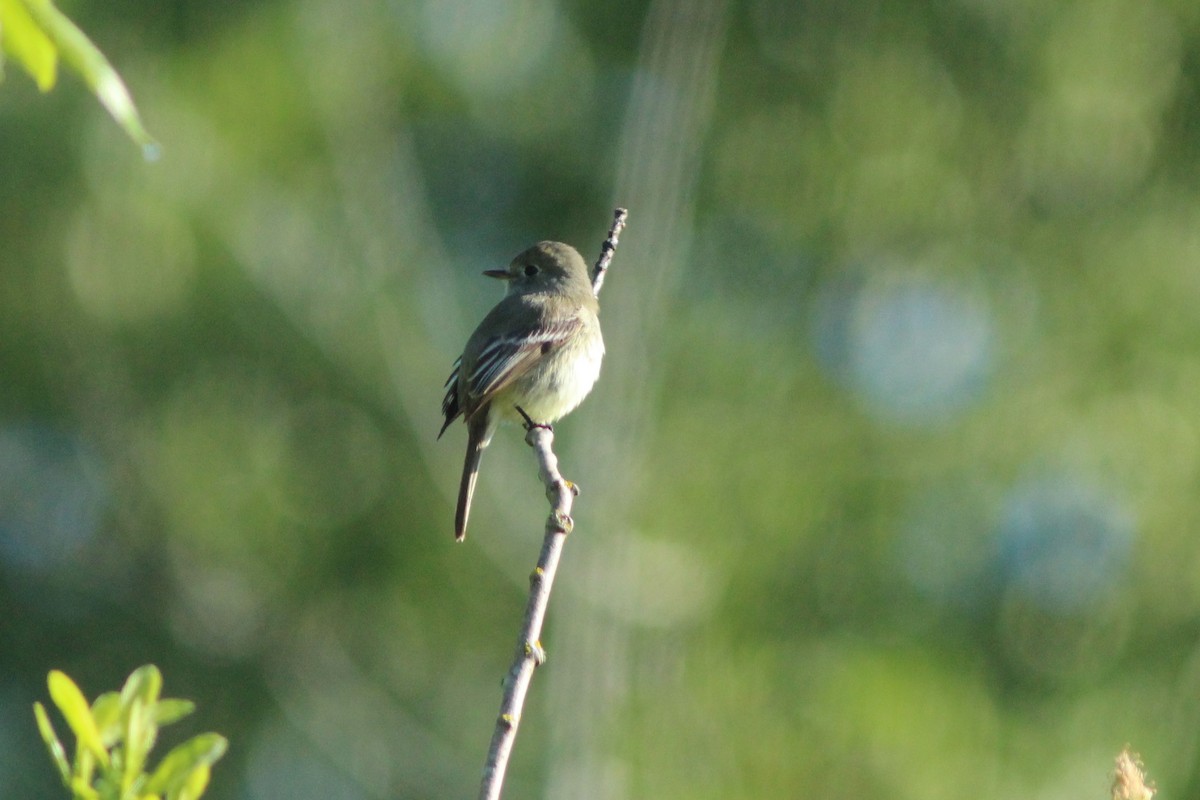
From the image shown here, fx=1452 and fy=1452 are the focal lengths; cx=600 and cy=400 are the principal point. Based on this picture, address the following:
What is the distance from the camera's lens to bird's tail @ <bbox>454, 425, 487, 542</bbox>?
4504 millimetres

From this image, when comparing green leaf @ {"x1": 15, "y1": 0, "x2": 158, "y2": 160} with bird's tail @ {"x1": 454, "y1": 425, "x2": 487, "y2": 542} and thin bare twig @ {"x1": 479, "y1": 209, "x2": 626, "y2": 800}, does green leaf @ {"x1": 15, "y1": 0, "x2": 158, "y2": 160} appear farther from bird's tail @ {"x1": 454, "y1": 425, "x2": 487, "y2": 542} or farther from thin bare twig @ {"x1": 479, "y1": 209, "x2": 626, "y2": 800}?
bird's tail @ {"x1": 454, "y1": 425, "x2": 487, "y2": 542}

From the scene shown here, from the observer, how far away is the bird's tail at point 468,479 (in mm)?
4504

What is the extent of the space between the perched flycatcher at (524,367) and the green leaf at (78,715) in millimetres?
3444

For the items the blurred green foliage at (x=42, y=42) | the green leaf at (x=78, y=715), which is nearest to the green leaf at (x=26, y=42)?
the blurred green foliage at (x=42, y=42)

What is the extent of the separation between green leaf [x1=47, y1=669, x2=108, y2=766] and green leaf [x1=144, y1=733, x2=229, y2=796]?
0.04m

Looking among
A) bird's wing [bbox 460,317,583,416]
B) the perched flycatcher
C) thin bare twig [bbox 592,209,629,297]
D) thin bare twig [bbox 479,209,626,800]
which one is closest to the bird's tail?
the perched flycatcher

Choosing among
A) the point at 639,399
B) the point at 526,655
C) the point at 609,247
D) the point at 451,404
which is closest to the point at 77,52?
the point at 526,655

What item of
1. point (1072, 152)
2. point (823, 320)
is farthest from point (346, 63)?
point (1072, 152)

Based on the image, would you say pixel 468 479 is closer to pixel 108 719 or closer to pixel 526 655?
pixel 526 655

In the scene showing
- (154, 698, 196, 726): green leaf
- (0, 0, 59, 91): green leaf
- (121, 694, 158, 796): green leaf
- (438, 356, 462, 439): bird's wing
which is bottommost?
(121, 694, 158, 796): green leaf

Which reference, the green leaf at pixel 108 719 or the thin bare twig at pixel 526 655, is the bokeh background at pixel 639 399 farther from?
the green leaf at pixel 108 719

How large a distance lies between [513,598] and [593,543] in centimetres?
104

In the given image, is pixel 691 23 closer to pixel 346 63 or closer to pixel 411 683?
pixel 346 63

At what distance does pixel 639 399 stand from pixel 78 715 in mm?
4866
